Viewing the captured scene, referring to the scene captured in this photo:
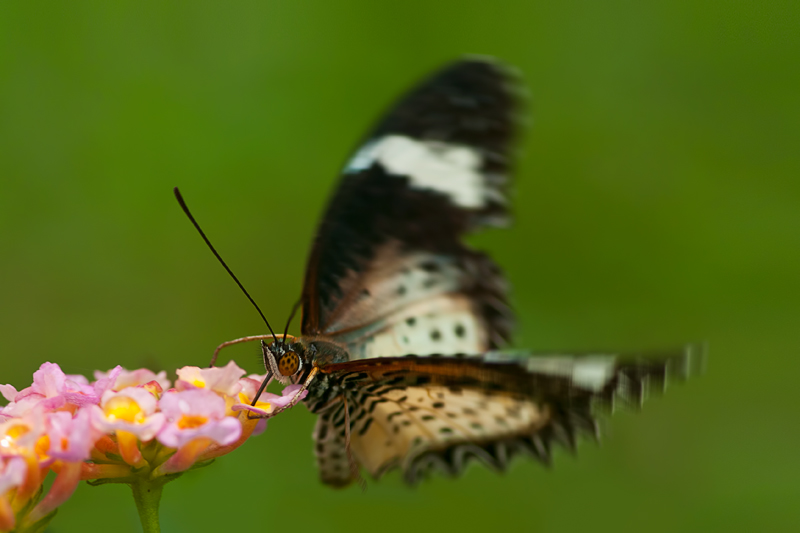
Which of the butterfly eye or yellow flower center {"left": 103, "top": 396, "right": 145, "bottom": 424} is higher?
yellow flower center {"left": 103, "top": 396, "right": 145, "bottom": 424}

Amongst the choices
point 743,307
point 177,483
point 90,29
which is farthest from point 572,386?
point 90,29

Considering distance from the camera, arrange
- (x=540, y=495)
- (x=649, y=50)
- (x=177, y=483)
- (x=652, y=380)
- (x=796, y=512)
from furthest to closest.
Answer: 1. (x=649, y=50)
2. (x=540, y=495)
3. (x=796, y=512)
4. (x=177, y=483)
5. (x=652, y=380)

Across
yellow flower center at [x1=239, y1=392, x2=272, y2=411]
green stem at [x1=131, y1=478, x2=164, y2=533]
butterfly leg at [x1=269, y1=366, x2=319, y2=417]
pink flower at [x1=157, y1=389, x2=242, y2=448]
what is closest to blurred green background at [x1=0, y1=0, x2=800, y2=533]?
butterfly leg at [x1=269, y1=366, x2=319, y2=417]

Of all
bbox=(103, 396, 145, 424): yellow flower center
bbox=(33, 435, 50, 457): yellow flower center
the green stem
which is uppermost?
bbox=(103, 396, 145, 424): yellow flower center

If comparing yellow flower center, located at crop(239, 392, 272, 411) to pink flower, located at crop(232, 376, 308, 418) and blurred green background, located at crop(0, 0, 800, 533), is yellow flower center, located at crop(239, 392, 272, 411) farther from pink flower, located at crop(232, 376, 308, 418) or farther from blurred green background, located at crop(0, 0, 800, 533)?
blurred green background, located at crop(0, 0, 800, 533)

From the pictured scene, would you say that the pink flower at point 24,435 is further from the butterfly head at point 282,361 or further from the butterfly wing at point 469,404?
the butterfly wing at point 469,404

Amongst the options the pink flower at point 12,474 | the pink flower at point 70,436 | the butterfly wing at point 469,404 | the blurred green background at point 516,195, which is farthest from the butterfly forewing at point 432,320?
the blurred green background at point 516,195

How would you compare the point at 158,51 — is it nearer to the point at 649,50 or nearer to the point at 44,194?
the point at 44,194
